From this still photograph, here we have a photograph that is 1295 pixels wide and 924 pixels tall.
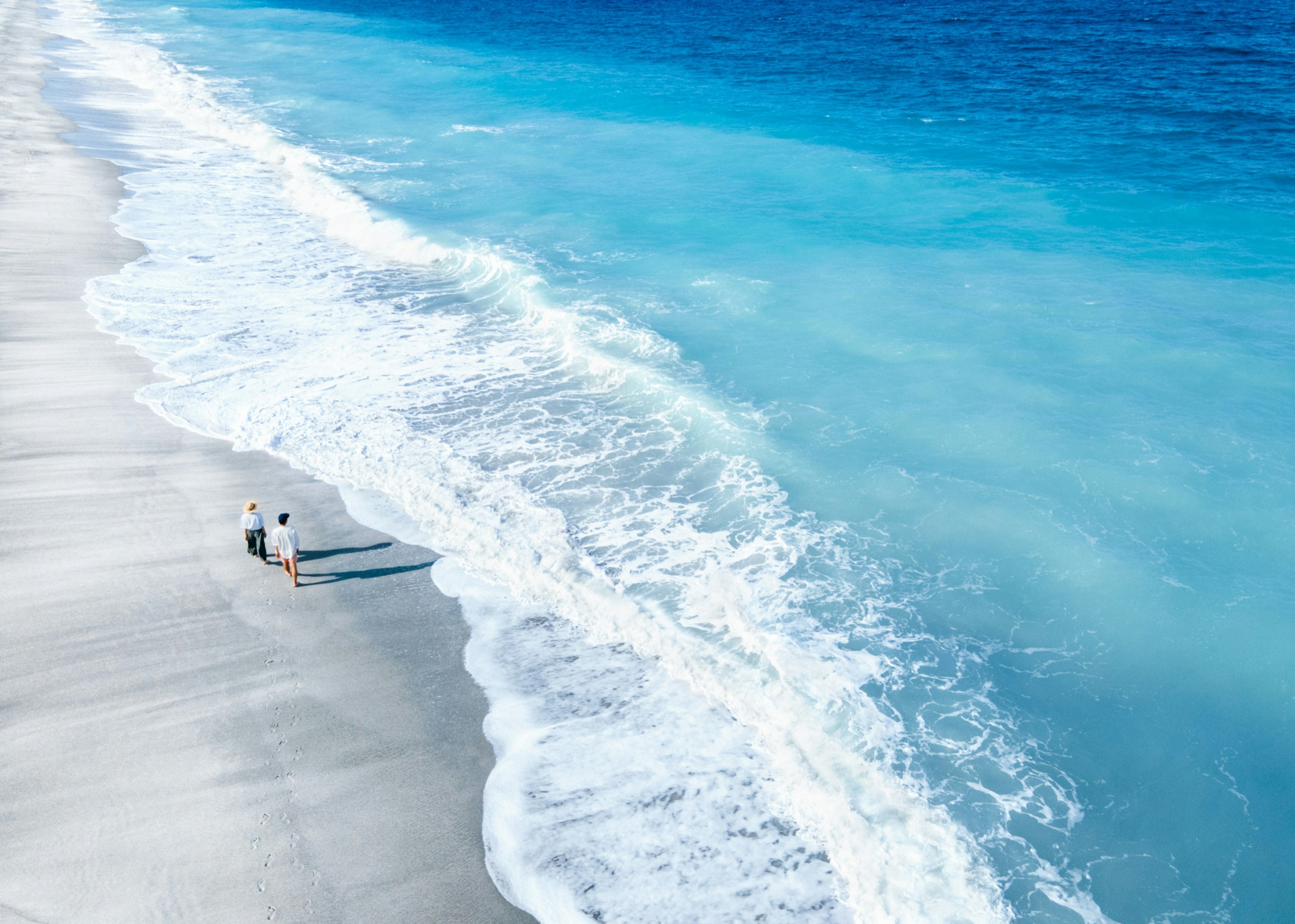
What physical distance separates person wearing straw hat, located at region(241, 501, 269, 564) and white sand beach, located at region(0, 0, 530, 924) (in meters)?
0.25

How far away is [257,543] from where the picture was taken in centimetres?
1112

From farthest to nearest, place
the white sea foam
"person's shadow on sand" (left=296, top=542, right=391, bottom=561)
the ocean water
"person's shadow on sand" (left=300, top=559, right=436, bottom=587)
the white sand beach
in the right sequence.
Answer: "person's shadow on sand" (left=296, top=542, right=391, bottom=561) < "person's shadow on sand" (left=300, top=559, right=436, bottom=587) < the ocean water < the white sea foam < the white sand beach

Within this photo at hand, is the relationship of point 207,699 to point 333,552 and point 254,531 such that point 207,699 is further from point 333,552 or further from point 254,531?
point 333,552

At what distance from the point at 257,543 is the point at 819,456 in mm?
8944

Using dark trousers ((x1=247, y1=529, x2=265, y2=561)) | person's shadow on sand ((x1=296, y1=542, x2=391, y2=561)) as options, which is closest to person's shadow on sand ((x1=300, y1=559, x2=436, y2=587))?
person's shadow on sand ((x1=296, y1=542, x2=391, y2=561))

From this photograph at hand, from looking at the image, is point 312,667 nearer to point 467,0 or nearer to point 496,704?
point 496,704

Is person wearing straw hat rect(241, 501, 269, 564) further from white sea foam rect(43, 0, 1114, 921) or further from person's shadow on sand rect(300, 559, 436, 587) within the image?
white sea foam rect(43, 0, 1114, 921)

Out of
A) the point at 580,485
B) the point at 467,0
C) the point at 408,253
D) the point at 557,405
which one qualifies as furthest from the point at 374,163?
the point at 467,0

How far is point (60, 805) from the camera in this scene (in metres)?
7.93

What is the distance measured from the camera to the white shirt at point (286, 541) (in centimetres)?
1061

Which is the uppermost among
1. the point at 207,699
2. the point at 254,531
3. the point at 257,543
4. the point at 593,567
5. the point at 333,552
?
the point at 593,567

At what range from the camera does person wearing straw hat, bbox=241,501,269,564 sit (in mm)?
10953

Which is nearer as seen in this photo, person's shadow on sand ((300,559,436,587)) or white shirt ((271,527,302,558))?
white shirt ((271,527,302,558))

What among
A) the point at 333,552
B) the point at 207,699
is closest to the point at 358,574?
the point at 333,552
